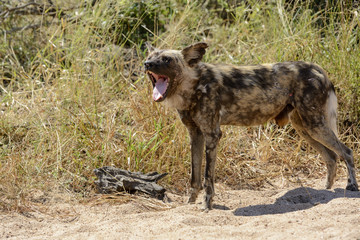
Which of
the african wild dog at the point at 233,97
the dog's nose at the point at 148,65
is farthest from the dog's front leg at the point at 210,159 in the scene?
the dog's nose at the point at 148,65

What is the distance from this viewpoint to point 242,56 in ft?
20.4

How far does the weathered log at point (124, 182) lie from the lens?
4.54 m

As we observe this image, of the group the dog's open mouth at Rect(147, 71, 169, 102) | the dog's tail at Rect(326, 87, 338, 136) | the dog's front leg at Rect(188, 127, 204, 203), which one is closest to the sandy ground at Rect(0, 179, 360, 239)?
the dog's front leg at Rect(188, 127, 204, 203)

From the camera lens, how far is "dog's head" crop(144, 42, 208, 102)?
13.6 feet

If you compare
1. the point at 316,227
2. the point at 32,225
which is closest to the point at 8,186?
the point at 32,225

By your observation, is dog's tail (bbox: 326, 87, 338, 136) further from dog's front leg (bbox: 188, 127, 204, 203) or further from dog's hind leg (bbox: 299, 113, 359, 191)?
dog's front leg (bbox: 188, 127, 204, 203)

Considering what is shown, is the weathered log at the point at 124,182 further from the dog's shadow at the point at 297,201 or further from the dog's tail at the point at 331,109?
the dog's tail at the point at 331,109

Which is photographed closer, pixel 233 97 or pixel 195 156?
pixel 233 97

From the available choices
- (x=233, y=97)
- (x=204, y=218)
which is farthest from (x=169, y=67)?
(x=204, y=218)

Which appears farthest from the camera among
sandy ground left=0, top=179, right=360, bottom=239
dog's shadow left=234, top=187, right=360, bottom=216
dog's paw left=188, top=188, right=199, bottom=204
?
dog's paw left=188, top=188, right=199, bottom=204

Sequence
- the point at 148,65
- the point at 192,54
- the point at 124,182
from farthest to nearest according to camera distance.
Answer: the point at 124,182
the point at 192,54
the point at 148,65

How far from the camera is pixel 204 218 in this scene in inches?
150

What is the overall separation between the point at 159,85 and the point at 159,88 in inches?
1.4

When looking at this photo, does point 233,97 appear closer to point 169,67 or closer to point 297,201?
point 169,67
